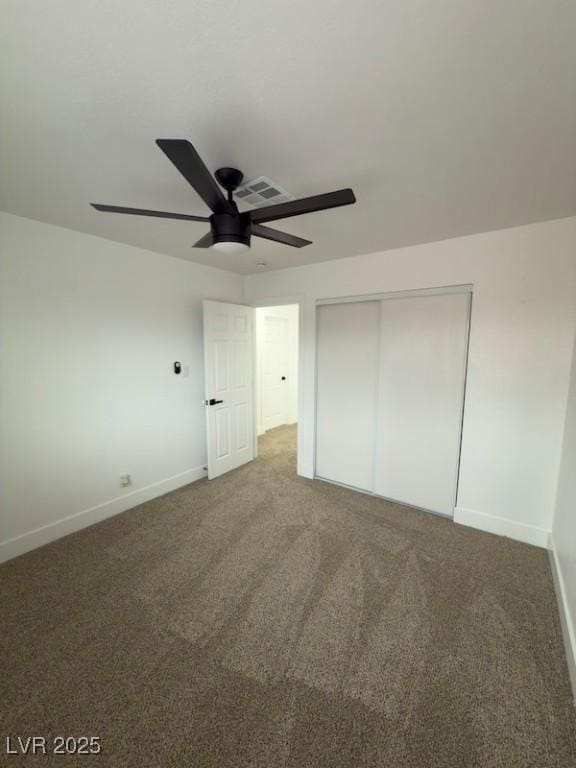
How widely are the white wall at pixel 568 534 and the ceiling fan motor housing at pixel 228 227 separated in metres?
2.37

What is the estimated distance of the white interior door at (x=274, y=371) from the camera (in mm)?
5352

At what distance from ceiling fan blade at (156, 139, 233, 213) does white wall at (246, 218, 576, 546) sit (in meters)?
1.96

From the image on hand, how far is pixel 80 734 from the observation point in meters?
1.21

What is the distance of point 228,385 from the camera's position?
365cm

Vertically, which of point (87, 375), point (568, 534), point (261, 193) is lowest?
point (568, 534)

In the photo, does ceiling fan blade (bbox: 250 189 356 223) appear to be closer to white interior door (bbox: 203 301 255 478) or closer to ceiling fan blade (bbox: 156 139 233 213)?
ceiling fan blade (bbox: 156 139 233 213)

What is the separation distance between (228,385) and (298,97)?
9.41 ft

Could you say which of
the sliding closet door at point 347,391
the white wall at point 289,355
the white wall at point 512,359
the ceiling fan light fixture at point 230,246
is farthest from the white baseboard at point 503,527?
the white wall at point 289,355

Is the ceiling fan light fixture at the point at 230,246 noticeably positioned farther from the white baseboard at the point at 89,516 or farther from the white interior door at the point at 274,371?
the white interior door at the point at 274,371

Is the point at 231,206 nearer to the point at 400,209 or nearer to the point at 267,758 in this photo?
the point at 400,209

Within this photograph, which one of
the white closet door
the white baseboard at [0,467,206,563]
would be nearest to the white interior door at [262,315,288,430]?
the white baseboard at [0,467,206,563]

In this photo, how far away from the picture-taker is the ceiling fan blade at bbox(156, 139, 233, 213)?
0.92 metres

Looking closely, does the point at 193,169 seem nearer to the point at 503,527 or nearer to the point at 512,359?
the point at 512,359

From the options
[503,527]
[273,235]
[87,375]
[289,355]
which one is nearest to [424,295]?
[273,235]
